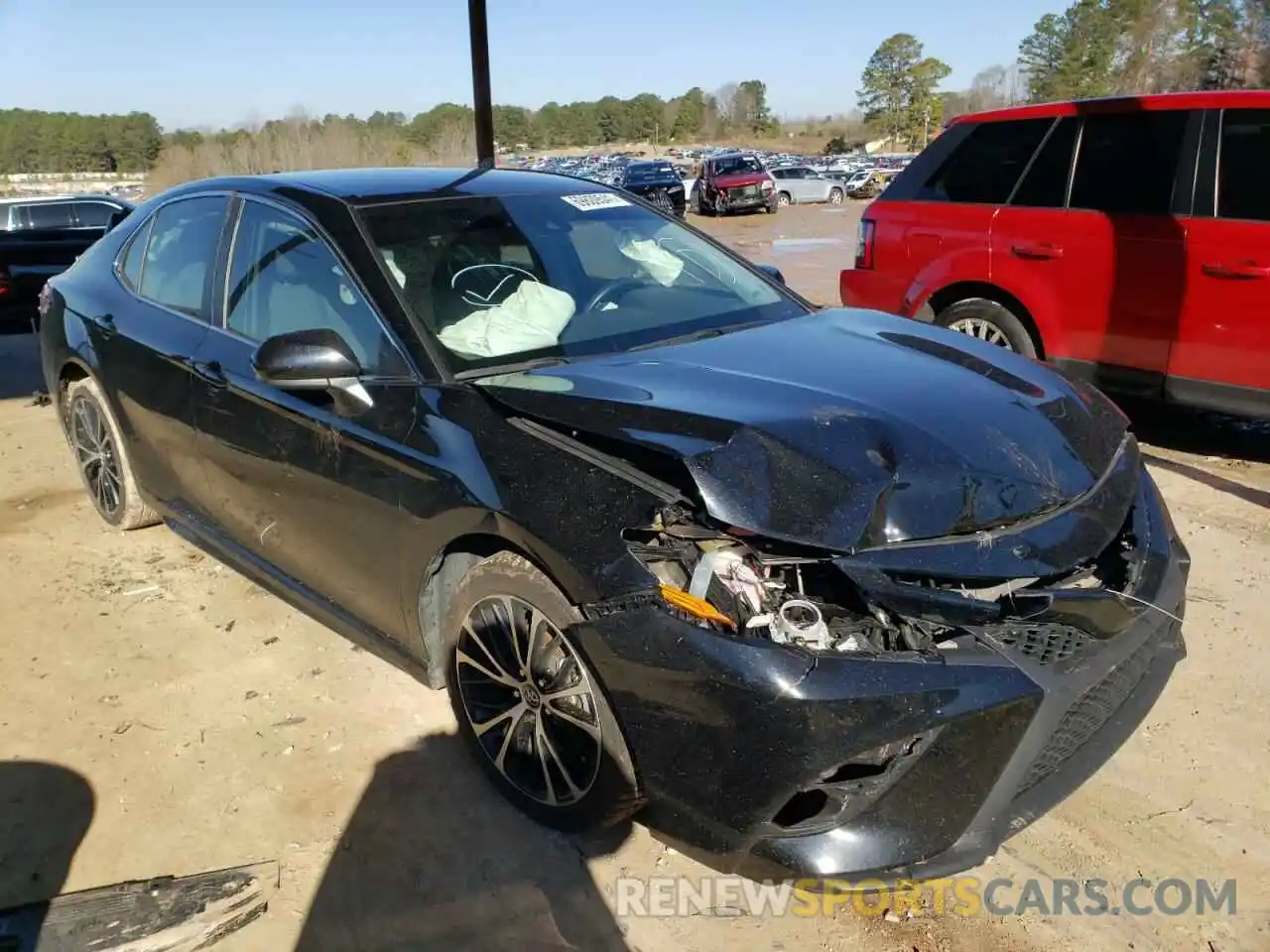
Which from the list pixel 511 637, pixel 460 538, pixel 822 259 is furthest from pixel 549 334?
pixel 822 259

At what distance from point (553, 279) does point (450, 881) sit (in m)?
1.91

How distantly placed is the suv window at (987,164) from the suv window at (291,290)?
164 inches

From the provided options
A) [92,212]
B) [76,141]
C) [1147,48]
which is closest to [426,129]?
[76,141]

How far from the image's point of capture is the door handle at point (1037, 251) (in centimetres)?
548

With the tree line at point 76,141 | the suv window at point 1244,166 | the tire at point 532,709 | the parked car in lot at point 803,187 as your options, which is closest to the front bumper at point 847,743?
the tire at point 532,709

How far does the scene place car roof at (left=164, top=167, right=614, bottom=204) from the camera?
11.3 ft

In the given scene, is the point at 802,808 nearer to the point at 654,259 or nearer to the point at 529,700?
the point at 529,700

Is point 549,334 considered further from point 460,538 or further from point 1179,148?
point 1179,148

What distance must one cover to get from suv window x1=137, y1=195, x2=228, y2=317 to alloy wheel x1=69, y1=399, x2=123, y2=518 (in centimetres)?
85

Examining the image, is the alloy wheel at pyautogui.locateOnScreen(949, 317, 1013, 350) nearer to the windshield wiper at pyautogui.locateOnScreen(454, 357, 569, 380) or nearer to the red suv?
the red suv

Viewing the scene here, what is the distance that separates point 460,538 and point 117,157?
89.6 m

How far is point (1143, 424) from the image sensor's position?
6.09 meters

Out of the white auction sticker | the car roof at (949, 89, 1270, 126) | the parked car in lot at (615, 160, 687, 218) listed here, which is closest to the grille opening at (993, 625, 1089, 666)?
the white auction sticker

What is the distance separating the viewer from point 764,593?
2184 millimetres
